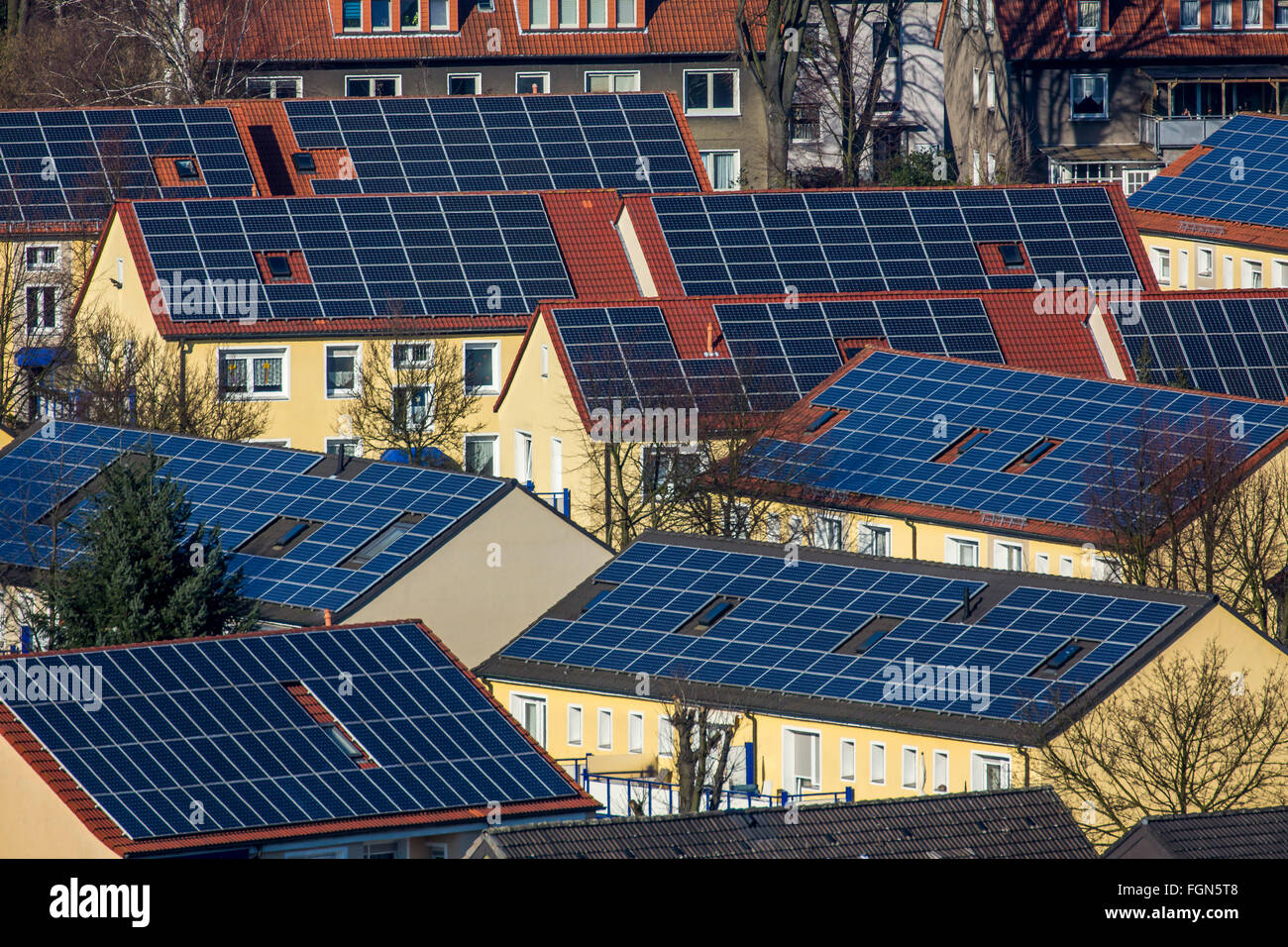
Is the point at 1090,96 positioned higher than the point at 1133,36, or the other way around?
the point at 1133,36

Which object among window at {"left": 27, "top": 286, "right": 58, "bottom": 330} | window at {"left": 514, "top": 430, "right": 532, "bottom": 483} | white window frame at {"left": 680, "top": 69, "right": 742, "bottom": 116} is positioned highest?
white window frame at {"left": 680, "top": 69, "right": 742, "bottom": 116}

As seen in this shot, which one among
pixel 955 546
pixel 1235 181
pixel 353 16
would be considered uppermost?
pixel 353 16

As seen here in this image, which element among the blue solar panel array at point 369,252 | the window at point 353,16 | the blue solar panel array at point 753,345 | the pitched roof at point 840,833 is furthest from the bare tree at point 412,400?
the pitched roof at point 840,833

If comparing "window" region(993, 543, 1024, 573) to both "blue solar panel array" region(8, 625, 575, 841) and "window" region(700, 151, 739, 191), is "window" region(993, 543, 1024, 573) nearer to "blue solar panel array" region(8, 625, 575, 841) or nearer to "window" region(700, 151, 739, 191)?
"blue solar panel array" region(8, 625, 575, 841)

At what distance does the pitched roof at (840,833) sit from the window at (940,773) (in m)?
7.20

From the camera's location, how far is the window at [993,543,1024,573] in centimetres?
5959

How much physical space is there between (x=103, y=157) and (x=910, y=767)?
161 ft

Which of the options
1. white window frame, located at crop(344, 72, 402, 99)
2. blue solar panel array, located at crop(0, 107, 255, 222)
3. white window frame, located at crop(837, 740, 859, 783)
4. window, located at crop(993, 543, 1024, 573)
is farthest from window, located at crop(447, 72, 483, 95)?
white window frame, located at crop(837, 740, 859, 783)

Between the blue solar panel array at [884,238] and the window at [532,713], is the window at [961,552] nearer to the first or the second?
the window at [532,713]

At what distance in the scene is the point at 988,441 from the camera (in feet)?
209

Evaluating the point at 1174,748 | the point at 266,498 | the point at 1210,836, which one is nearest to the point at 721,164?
the point at 266,498

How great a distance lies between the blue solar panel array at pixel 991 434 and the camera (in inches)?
2386

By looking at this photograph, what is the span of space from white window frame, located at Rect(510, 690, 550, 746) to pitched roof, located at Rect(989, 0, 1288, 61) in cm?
6279

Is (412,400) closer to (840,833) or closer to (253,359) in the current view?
(253,359)
